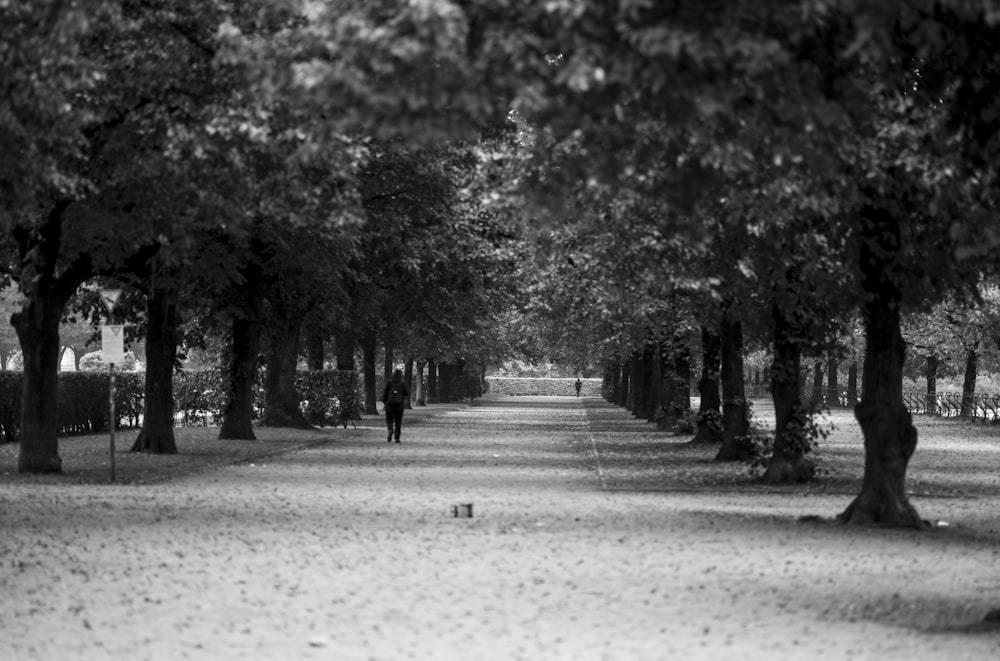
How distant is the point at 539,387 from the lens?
15975 cm

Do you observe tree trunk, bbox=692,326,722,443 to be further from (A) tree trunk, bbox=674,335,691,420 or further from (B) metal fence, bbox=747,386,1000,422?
(B) metal fence, bbox=747,386,1000,422

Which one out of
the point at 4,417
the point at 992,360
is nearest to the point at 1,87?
the point at 4,417

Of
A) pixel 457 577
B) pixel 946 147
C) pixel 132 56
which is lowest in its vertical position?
pixel 457 577

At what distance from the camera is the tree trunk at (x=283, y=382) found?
46.9 m

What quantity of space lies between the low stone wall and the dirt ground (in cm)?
12710

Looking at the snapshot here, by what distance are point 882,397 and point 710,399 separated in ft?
74.7

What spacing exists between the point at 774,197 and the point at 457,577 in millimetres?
6164

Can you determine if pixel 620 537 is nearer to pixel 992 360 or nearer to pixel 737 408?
pixel 737 408

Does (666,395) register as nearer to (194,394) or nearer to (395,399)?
(395,399)

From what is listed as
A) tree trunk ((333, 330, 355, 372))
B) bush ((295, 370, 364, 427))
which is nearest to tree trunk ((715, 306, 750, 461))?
bush ((295, 370, 364, 427))

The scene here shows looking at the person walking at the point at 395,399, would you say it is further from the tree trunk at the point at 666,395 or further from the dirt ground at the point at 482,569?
the dirt ground at the point at 482,569

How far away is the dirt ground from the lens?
10703mm

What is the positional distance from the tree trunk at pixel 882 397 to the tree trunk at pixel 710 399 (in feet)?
68.1

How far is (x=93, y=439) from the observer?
135 ft
